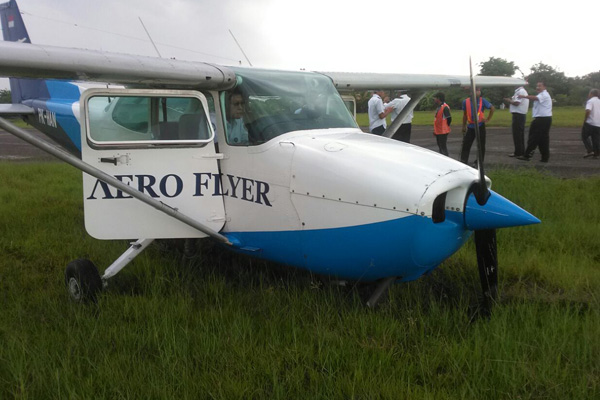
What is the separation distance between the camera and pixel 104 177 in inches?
152

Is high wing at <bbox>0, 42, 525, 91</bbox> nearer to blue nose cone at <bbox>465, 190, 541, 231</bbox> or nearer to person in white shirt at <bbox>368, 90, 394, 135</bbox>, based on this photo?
blue nose cone at <bbox>465, 190, 541, 231</bbox>

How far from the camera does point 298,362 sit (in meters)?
3.00

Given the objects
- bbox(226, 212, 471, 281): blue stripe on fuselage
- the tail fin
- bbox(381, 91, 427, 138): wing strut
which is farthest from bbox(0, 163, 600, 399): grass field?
the tail fin

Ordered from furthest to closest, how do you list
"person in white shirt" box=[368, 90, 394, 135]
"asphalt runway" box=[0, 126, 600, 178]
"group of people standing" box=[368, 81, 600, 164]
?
"group of people standing" box=[368, 81, 600, 164], "person in white shirt" box=[368, 90, 394, 135], "asphalt runway" box=[0, 126, 600, 178]

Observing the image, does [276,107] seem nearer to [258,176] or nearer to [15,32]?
[258,176]

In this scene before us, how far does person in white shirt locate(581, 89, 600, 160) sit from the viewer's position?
12047mm

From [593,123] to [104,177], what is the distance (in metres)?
11.5

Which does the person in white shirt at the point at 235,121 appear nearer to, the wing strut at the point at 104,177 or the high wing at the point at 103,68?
the high wing at the point at 103,68

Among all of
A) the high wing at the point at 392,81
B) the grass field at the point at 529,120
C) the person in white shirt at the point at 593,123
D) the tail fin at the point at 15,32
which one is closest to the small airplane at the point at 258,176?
the high wing at the point at 392,81

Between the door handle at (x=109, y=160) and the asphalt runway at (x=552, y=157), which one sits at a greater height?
the door handle at (x=109, y=160)

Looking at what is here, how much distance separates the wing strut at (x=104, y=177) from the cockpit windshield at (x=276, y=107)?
725 mm

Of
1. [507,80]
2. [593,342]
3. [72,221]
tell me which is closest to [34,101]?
[72,221]

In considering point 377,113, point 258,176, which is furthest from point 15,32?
point 377,113

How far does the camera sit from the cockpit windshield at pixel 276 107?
4.17 meters
